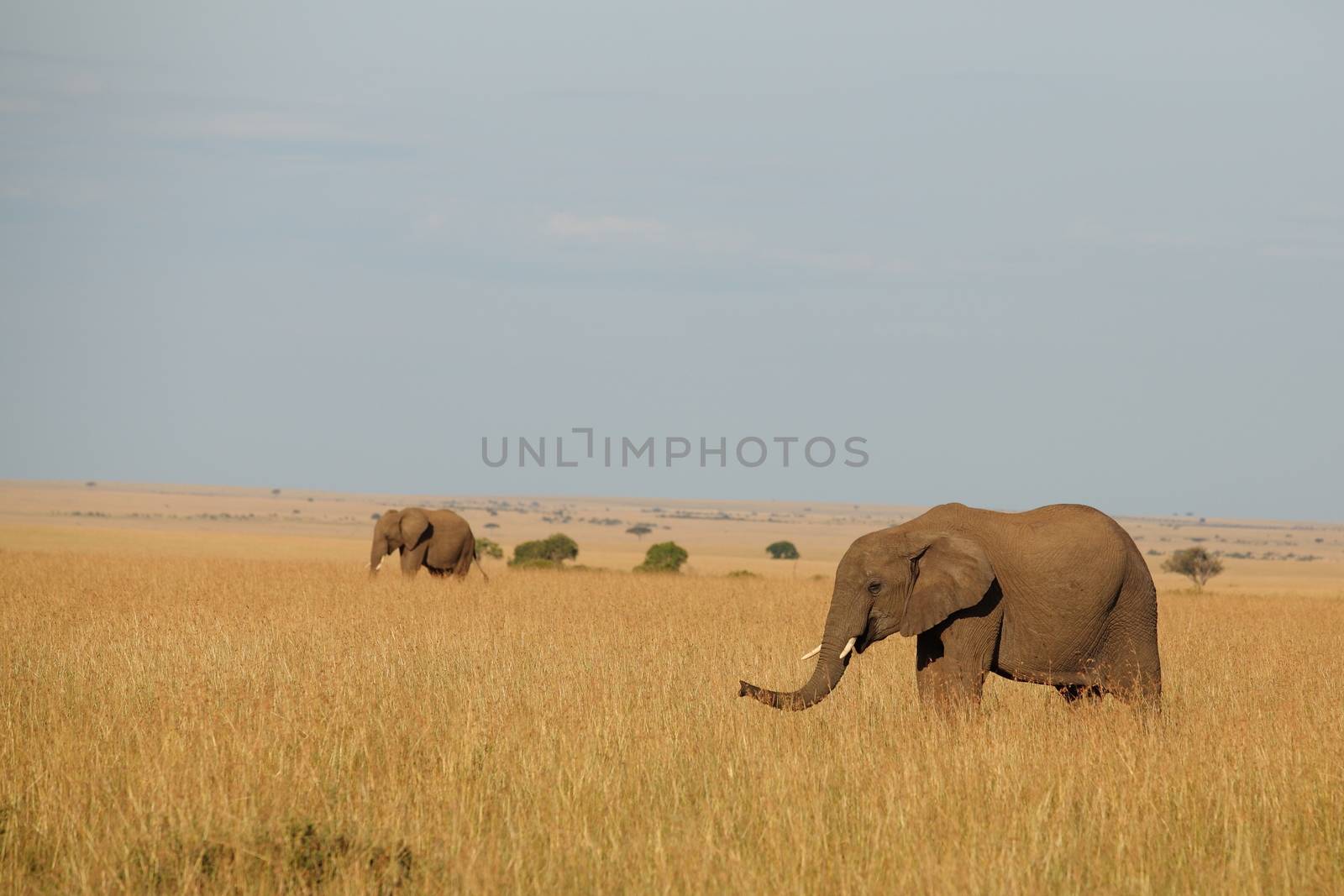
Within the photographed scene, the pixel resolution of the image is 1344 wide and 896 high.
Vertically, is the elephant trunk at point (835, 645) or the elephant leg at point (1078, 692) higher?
the elephant trunk at point (835, 645)

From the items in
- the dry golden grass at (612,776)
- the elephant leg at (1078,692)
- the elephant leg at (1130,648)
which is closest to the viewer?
the dry golden grass at (612,776)

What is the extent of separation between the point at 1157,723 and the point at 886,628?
6.70ft

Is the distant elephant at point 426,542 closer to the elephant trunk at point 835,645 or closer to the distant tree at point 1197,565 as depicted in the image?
the elephant trunk at point 835,645

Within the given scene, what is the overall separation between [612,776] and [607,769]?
25 centimetres

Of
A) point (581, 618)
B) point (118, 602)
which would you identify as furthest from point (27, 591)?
point (581, 618)

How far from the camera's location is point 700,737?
938cm

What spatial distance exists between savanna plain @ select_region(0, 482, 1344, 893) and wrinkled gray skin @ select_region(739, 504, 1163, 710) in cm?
31

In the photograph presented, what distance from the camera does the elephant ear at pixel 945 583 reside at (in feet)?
32.2

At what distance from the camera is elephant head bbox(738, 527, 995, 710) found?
9.82m

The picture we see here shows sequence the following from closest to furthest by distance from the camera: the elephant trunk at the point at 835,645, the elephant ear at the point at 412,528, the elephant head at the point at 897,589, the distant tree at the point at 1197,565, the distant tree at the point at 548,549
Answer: the elephant trunk at the point at 835,645 < the elephant head at the point at 897,589 < the elephant ear at the point at 412,528 < the distant tree at the point at 1197,565 < the distant tree at the point at 548,549

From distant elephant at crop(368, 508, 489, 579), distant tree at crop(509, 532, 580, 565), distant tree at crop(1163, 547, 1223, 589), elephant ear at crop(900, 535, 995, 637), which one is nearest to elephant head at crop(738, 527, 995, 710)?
elephant ear at crop(900, 535, 995, 637)

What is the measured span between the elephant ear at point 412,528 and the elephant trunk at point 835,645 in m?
21.0

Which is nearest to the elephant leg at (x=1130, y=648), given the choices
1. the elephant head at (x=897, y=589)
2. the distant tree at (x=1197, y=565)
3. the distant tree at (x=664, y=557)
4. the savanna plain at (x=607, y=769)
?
the savanna plain at (x=607, y=769)

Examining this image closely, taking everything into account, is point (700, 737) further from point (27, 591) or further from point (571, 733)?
point (27, 591)
